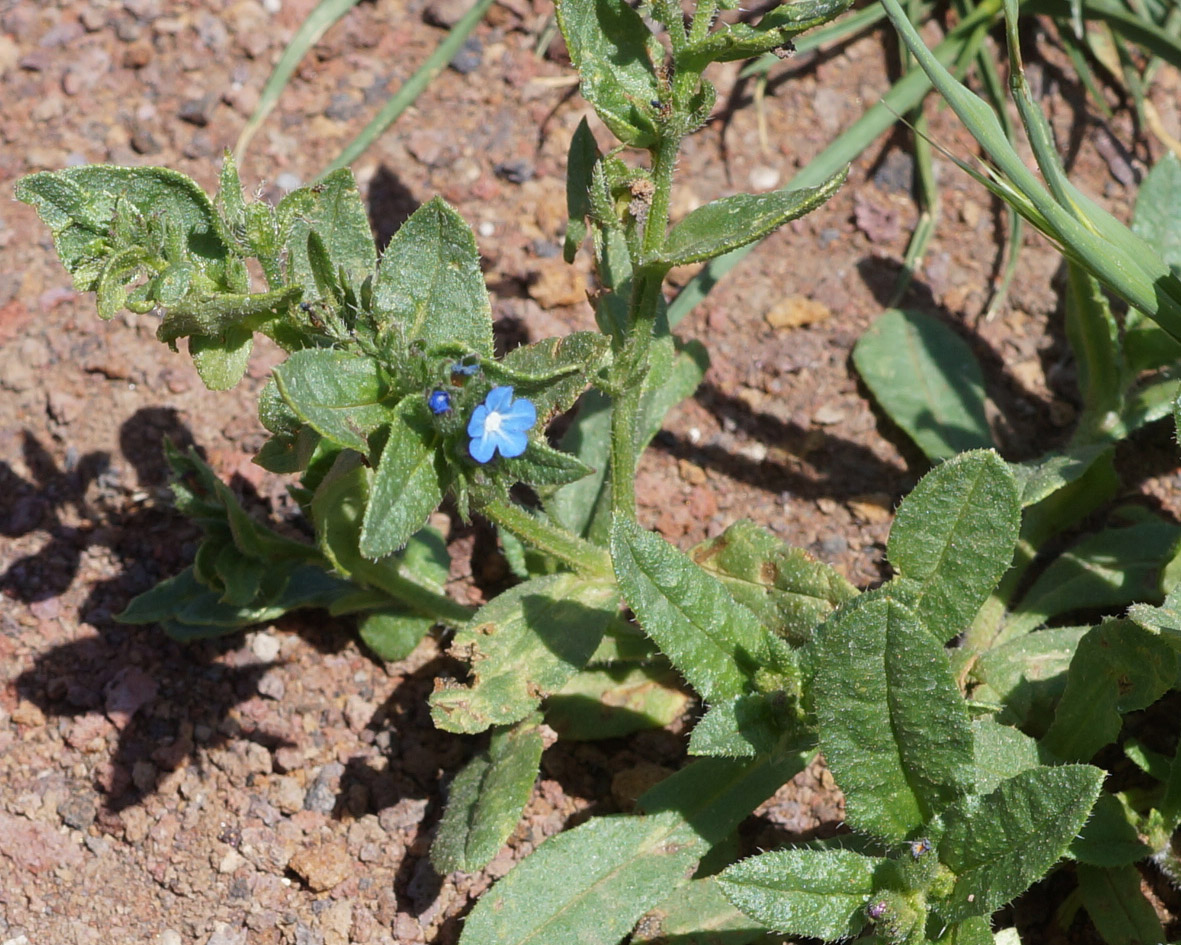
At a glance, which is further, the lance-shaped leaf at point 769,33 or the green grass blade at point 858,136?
the green grass blade at point 858,136

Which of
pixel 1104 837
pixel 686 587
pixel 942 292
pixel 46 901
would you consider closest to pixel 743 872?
pixel 686 587

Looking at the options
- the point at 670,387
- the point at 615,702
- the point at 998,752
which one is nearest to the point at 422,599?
the point at 615,702

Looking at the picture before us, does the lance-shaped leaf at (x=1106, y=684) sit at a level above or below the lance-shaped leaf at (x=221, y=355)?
below

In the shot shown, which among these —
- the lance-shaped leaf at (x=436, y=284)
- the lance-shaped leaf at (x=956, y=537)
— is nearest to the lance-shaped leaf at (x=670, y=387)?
the lance-shaped leaf at (x=436, y=284)

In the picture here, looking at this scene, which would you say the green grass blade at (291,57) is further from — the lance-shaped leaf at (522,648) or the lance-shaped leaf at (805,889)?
the lance-shaped leaf at (805,889)

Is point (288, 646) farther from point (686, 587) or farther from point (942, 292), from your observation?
point (942, 292)
